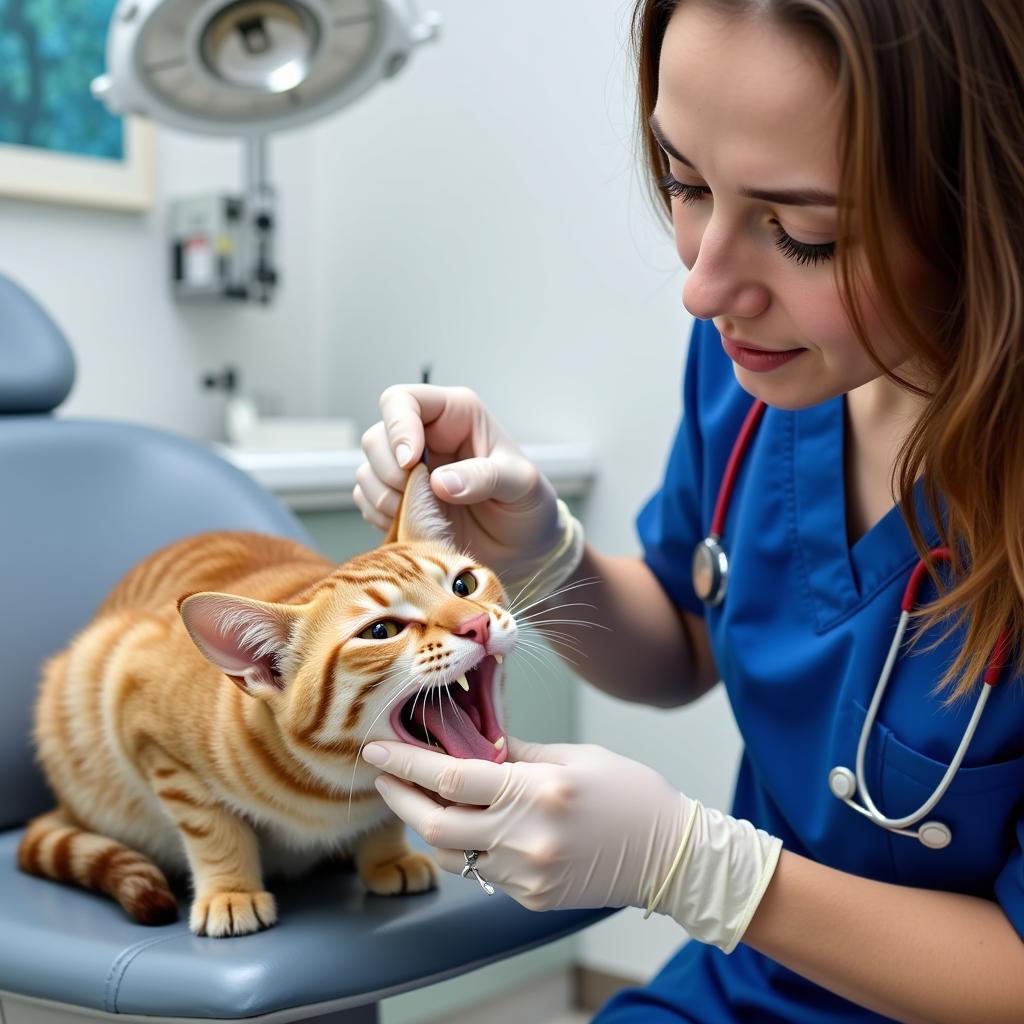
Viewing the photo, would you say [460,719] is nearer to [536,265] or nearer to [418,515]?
[418,515]

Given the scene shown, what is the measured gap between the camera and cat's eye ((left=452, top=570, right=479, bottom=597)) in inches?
33.1

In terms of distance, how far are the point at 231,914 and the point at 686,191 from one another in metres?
0.58

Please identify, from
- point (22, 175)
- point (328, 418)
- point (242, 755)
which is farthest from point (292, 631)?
point (328, 418)

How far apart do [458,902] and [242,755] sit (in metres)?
0.19

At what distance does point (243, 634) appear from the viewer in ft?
2.48

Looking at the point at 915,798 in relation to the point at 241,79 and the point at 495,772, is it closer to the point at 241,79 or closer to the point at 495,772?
the point at 495,772

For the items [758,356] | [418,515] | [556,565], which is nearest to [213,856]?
Result: [418,515]

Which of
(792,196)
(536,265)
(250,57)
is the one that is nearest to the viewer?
(792,196)

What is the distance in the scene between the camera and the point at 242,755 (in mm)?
823

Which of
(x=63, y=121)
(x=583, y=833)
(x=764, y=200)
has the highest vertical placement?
(x=63, y=121)

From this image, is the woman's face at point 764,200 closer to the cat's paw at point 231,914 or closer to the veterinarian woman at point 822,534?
the veterinarian woman at point 822,534

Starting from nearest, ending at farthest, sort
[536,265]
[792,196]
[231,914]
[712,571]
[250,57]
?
[792,196] < [231,914] < [712,571] < [250,57] < [536,265]

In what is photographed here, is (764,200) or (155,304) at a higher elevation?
(764,200)

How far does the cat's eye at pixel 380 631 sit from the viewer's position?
2.54 ft
